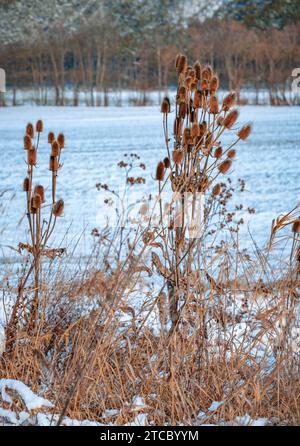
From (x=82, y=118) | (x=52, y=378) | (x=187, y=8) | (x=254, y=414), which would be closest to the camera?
(x=254, y=414)

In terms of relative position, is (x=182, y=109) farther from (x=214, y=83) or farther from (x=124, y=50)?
(x=124, y=50)

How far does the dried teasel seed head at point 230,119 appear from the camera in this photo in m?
1.55

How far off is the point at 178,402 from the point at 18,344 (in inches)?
19.8

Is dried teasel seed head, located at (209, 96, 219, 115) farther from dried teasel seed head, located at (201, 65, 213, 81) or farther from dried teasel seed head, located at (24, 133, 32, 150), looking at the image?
dried teasel seed head, located at (24, 133, 32, 150)

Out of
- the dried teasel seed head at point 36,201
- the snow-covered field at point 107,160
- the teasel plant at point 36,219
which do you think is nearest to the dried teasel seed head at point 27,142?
the teasel plant at point 36,219

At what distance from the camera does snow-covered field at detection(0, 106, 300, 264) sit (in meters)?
4.16

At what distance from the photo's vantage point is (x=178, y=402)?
1522 mm

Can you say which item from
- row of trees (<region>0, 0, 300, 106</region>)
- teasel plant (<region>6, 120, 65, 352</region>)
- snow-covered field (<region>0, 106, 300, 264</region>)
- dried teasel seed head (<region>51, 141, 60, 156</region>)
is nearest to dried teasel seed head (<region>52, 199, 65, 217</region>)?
teasel plant (<region>6, 120, 65, 352</region>)

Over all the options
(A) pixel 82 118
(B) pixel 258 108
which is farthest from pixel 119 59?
(B) pixel 258 108

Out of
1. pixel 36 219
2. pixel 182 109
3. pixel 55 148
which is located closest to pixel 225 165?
pixel 182 109

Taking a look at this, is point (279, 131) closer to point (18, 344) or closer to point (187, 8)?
point (18, 344)

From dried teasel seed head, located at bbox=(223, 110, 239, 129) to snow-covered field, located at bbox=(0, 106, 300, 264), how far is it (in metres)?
0.23

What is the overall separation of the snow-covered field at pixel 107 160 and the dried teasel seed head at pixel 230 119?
23 cm

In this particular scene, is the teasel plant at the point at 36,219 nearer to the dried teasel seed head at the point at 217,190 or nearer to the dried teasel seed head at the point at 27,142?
the dried teasel seed head at the point at 27,142
